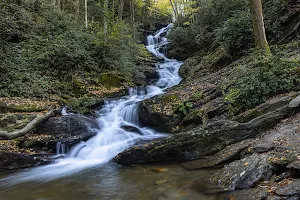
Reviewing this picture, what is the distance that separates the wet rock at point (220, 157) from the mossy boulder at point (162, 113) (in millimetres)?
2997

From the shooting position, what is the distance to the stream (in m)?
5.29

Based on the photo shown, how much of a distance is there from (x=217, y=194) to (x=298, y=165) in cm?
135

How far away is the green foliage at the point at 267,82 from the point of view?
283 inches

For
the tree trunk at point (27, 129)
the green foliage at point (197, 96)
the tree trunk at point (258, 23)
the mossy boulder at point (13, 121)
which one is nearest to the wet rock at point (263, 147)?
the green foliage at point (197, 96)

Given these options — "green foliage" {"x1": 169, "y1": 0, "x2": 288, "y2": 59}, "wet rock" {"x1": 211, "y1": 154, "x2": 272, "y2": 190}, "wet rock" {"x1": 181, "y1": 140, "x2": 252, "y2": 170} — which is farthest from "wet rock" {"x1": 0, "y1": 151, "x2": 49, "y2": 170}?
"green foliage" {"x1": 169, "y1": 0, "x2": 288, "y2": 59}

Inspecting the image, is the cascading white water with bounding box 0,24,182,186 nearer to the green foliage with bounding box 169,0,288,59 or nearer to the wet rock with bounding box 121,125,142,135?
the wet rock with bounding box 121,125,142,135

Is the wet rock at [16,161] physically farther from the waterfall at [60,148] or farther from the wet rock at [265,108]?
the wet rock at [265,108]

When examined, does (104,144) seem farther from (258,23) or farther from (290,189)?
(258,23)

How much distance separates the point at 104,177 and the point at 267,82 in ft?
17.0

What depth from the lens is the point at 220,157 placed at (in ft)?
19.5

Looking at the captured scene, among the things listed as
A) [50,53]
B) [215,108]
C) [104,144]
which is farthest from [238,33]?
[50,53]

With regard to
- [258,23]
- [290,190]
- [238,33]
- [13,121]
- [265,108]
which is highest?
[238,33]

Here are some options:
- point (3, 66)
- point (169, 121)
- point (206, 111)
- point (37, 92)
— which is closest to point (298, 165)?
point (206, 111)

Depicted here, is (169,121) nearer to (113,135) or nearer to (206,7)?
(113,135)
